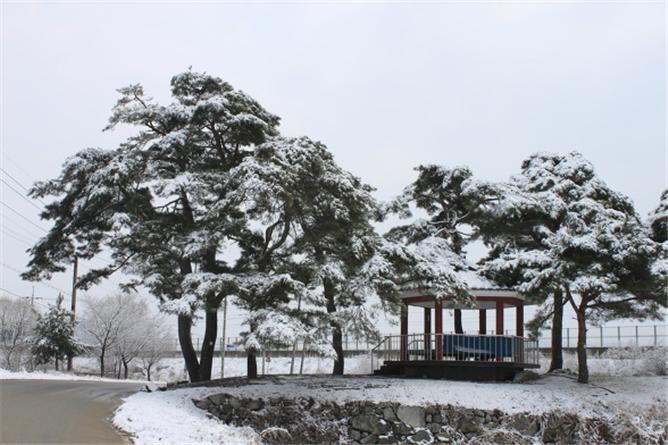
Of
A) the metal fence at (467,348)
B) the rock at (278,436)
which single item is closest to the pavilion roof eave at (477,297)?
the metal fence at (467,348)

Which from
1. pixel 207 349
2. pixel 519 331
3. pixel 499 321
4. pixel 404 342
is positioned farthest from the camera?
pixel 519 331

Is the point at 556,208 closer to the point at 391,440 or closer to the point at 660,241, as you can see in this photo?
the point at 660,241

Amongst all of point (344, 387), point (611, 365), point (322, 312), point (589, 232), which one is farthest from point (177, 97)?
point (611, 365)

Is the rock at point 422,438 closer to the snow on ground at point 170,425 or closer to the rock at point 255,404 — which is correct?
the rock at point 255,404

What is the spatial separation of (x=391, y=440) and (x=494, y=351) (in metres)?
5.68

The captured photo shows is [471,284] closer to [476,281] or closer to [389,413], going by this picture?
[476,281]

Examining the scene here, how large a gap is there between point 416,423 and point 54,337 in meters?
22.3

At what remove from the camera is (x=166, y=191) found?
17.6 metres

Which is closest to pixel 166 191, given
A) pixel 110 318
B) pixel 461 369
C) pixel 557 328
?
pixel 461 369

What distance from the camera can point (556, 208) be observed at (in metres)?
21.1

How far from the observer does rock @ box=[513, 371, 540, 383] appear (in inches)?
827

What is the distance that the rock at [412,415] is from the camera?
55.7 feet

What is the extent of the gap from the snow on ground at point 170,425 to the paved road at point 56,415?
1.01ft

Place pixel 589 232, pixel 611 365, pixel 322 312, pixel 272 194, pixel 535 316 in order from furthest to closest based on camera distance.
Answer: pixel 611 365 → pixel 535 316 → pixel 589 232 → pixel 322 312 → pixel 272 194
